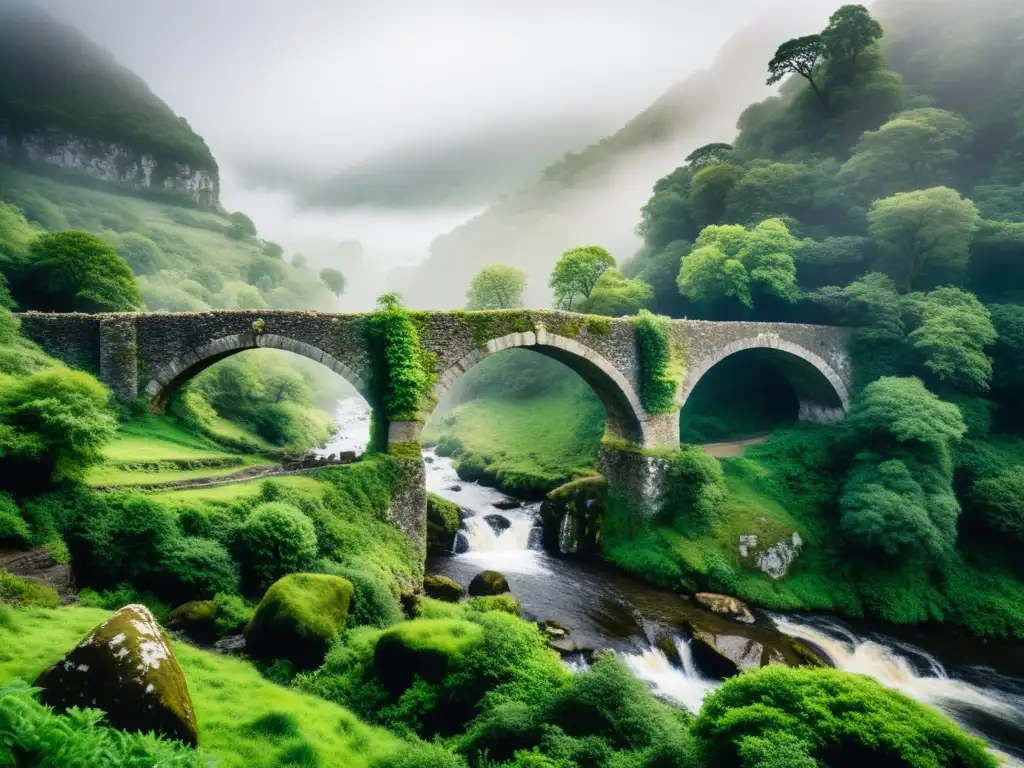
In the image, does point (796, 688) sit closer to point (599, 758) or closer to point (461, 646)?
point (599, 758)

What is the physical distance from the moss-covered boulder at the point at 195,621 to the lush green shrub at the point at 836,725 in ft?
28.4

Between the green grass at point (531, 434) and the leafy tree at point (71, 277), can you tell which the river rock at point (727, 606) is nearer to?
the green grass at point (531, 434)

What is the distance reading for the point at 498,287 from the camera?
43531mm

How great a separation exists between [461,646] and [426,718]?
1205mm

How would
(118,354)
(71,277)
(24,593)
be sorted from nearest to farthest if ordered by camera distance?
(24,593) < (118,354) < (71,277)

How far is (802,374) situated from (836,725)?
982 inches

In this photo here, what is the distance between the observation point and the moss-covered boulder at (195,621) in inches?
391

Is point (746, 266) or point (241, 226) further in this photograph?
point (241, 226)

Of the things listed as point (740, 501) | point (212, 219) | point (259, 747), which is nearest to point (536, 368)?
point (740, 501)

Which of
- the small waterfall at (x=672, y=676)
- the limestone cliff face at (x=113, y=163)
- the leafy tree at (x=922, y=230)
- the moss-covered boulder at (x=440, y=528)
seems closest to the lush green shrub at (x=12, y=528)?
the small waterfall at (x=672, y=676)

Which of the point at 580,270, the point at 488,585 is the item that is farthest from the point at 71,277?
the point at 580,270

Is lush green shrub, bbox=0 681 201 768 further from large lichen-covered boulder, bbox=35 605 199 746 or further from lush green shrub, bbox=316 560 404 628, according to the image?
lush green shrub, bbox=316 560 404 628

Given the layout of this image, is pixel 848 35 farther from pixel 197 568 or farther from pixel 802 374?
pixel 197 568

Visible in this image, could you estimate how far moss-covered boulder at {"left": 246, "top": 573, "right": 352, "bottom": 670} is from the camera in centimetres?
960
